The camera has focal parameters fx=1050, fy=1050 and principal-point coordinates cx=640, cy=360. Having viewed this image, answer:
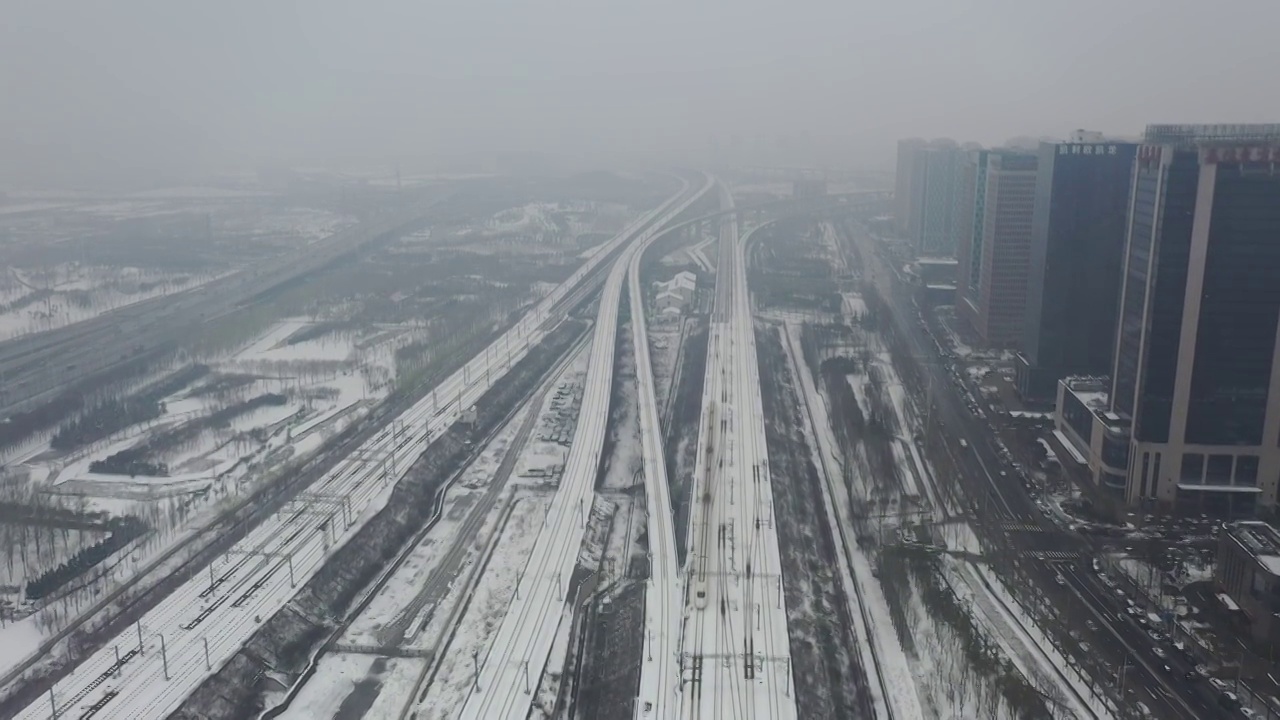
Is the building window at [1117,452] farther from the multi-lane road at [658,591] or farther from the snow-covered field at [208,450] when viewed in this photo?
the snow-covered field at [208,450]

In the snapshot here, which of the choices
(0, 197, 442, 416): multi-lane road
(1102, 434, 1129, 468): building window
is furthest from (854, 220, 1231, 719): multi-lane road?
(0, 197, 442, 416): multi-lane road

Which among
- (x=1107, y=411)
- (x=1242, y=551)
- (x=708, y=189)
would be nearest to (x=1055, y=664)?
(x=1242, y=551)

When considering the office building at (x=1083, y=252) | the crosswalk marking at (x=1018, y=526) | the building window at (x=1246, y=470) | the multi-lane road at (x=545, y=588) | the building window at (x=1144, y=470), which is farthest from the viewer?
the office building at (x=1083, y=252)

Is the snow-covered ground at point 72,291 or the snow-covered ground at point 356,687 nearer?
the snow-covered ground at point 356,687

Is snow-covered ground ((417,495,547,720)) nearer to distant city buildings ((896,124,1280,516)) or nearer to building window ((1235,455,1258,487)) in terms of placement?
distant city buildings ((896,124,1280,516))

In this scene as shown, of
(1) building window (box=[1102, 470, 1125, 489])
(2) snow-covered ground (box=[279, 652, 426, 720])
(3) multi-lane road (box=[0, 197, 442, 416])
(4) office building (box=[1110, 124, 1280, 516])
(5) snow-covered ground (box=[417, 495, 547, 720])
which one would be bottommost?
(2) snow-covered ground (box=[279, 652, 426, 720])

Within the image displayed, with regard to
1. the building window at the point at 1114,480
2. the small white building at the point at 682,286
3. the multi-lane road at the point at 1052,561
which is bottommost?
the multi-lane road at the point at 1052,561

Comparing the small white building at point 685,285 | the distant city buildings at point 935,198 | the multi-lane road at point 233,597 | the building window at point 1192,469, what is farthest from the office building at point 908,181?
the multi-lane road at point 233,597
